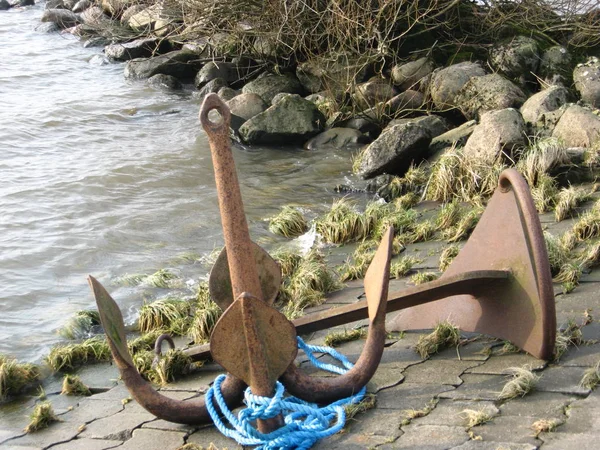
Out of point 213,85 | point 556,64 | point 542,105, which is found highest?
point 213,85

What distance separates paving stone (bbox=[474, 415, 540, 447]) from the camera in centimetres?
294

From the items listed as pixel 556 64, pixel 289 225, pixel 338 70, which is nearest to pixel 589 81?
pixel 556 64

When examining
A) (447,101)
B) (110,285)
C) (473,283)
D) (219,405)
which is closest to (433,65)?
(447,101)

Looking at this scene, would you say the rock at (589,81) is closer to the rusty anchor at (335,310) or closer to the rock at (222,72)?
the rock at (222,72)

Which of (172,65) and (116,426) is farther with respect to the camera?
(172,65)

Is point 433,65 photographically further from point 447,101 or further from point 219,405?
point 219,405

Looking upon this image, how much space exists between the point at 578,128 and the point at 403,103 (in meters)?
3.34

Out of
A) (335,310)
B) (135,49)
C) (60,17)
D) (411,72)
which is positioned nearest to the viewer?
(335,310)

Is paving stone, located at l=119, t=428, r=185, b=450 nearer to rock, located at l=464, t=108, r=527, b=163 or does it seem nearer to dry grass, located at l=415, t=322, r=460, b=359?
dry grass, located at l=415, t=322, r=460, b=359

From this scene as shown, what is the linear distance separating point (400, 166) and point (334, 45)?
2746mm

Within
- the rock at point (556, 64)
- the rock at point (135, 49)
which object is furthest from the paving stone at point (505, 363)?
the rock at point (135, 49)

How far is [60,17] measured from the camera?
19938 mm

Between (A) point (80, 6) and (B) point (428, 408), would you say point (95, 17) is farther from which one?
(B) point (428, 408)

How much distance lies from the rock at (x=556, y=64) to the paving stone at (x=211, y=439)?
26.1 feet
